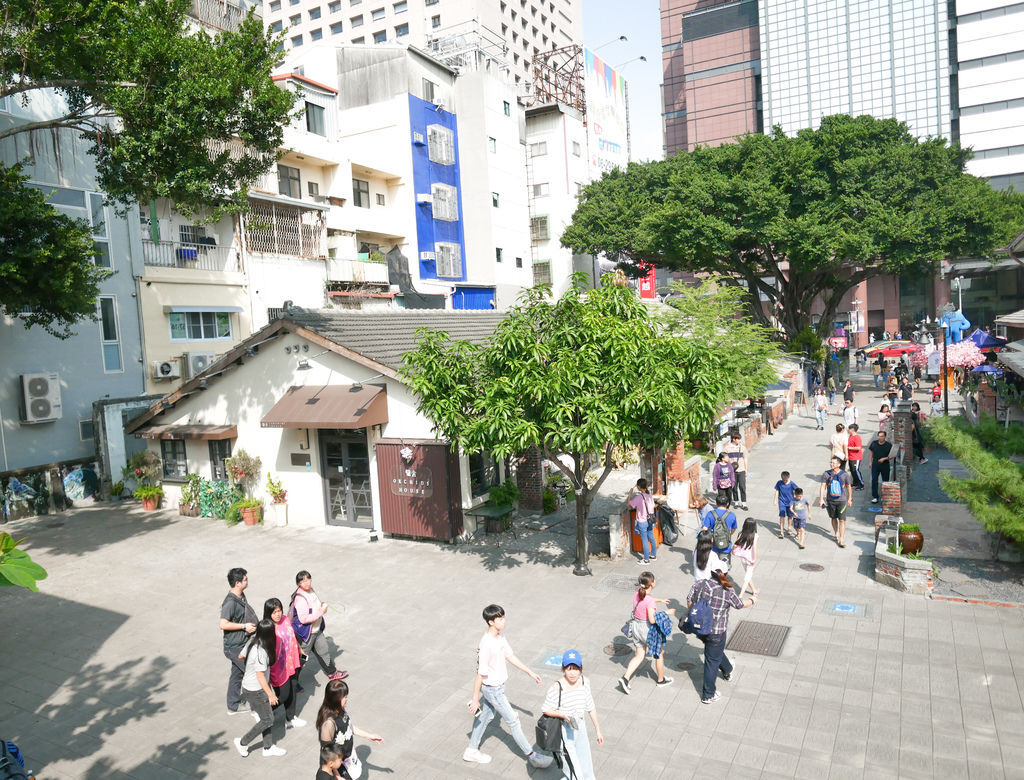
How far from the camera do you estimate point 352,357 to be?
1572 centimetres

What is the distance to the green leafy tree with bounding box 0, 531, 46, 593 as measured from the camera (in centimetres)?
393

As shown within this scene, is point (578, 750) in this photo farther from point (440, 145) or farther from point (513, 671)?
point (440, 145)

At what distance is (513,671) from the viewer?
9.46 m

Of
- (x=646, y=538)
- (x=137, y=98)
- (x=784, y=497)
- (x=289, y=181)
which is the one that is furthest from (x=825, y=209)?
(x=137, y=98)

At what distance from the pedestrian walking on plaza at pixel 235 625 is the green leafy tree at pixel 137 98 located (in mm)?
10084

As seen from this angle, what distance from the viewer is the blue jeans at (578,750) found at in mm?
6582

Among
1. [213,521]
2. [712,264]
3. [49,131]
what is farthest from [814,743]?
[712,264]

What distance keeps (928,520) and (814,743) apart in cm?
954

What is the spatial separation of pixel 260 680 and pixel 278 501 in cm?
1022

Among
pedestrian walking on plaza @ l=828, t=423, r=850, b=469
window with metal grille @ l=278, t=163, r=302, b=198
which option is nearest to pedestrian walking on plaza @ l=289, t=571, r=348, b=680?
pedestrian walking on plaza @ l=828, t=423, r=850, b=469

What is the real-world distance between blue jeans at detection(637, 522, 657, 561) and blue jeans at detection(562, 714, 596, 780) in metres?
7.08

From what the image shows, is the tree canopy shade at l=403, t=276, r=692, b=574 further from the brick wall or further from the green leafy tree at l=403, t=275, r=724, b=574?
the brick wall

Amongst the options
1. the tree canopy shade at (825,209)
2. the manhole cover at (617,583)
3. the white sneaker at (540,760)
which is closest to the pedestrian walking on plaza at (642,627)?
the white sneaker at (540,760)

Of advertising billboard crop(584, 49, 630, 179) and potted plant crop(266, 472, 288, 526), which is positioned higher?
advertising billboard crop(584, 49, 630, 179)
